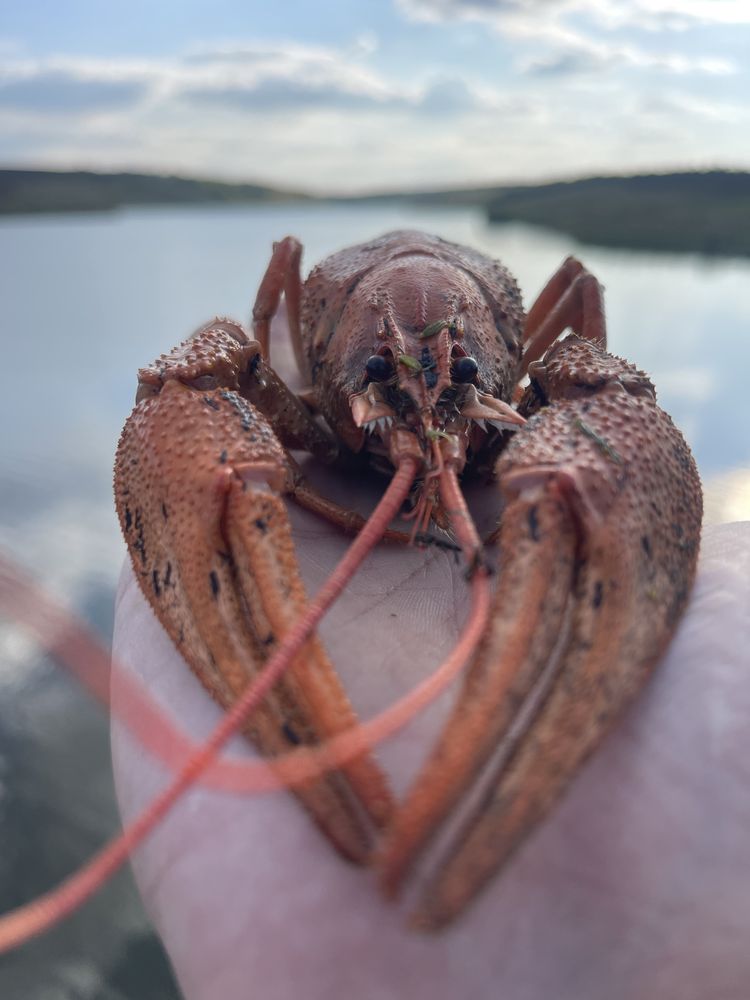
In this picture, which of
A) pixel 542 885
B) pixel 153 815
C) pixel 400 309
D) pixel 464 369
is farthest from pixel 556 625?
pixel 400 309

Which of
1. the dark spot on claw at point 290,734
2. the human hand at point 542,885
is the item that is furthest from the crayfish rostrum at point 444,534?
the human hand at point 542,885

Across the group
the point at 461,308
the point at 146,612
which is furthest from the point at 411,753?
the point at 461,308

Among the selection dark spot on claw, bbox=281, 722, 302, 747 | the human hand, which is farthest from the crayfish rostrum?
the human hand

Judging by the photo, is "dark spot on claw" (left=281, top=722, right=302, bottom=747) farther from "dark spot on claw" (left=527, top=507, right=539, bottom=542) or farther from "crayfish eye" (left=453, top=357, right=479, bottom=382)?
"crayfish eye" (left=453, top=357, right=479, bottom=382)

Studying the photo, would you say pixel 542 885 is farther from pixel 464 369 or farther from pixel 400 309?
pixel 400 309

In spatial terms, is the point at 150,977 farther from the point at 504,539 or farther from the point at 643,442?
the point at 643,442

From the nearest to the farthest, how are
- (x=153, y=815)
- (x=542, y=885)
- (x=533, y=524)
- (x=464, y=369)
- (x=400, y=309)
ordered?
(x=153, y=815) < (x=542, y=885) < (x=533, y=524) < (x=464, y=369) < (x=400, y=309)
